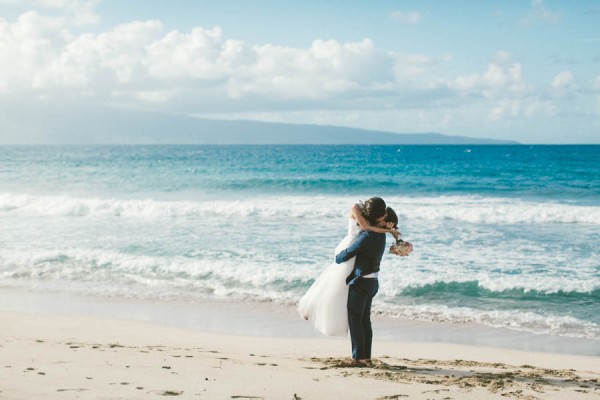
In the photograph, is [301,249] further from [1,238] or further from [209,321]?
[1,238]

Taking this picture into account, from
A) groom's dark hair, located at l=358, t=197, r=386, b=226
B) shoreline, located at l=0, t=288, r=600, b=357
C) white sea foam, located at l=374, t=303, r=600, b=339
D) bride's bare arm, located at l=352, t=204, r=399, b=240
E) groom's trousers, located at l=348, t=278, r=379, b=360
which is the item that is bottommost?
shoreline, located at l=0, t=288, r=600, b=357

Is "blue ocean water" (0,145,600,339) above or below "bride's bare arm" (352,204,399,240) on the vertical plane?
below

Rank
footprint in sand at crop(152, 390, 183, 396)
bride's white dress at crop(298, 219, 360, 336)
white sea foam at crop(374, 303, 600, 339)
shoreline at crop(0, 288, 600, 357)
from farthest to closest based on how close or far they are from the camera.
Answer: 1. white sea foam at crop(374, 303, 600, 339)
2. shoreline at crop(0, 288, 600, 357)
3. bride's white dress at crop(298, 219, 360, 336)
4. footprint in sand at crop(152, 390, 183, 396)

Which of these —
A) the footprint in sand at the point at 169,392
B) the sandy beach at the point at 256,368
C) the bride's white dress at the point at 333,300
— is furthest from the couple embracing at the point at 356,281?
the footprint in sand at the point at 169,392

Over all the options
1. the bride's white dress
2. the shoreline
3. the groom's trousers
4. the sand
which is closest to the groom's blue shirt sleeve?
the bride's white dress

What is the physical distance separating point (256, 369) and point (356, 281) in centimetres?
138

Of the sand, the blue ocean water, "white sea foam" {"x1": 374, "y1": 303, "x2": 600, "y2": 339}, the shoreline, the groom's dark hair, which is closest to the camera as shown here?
the sand

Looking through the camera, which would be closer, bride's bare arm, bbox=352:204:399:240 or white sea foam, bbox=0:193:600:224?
bride's bare arm, bbox=352:204:399:240

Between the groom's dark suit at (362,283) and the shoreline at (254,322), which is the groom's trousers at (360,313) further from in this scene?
the shoreline at (254,322)

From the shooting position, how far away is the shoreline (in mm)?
8727

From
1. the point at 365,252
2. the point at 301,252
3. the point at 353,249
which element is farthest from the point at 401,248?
the point at 301,252

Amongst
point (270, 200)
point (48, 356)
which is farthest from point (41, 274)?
point (270, 200)

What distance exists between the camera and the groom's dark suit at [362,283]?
6.26 meters

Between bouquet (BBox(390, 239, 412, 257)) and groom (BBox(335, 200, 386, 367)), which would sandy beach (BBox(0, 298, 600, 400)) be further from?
bouquet (BBox(390, 239, 412, 257))
